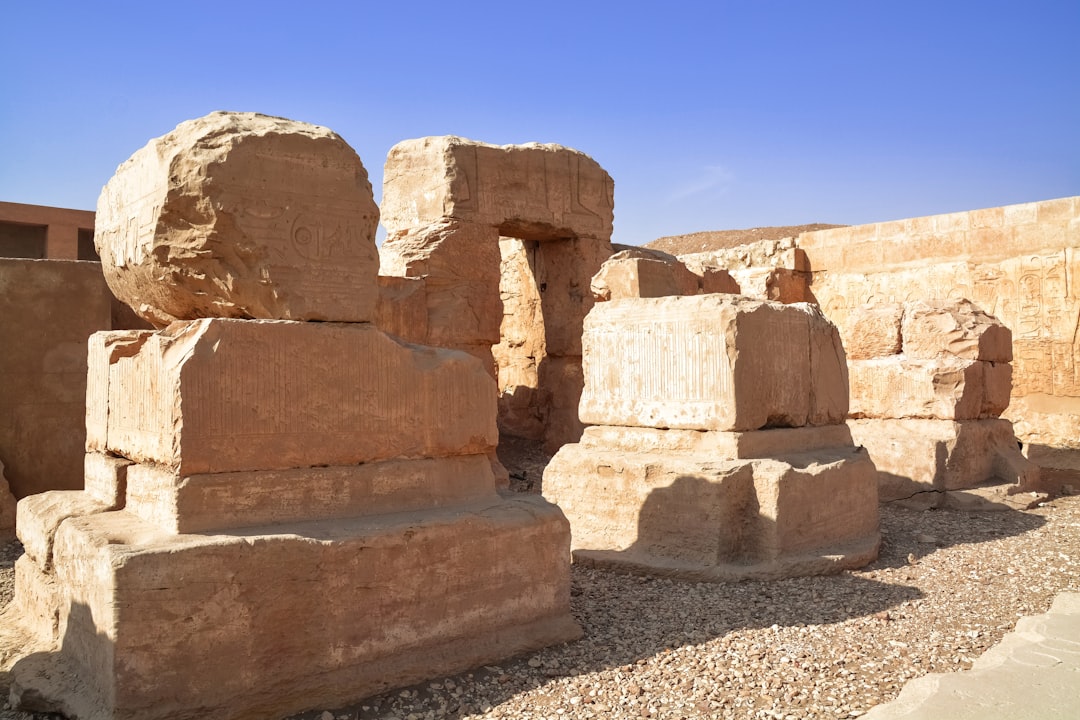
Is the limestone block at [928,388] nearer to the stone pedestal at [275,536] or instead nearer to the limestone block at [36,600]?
the stone pedestal at [275,536]

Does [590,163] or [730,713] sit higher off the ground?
[590,163]

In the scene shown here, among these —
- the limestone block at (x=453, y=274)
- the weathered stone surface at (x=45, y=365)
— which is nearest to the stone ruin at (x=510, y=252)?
the limestone block at (x=453, y=274)

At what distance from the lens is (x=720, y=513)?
410cm

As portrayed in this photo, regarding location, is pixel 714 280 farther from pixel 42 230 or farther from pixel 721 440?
pixel 42 230

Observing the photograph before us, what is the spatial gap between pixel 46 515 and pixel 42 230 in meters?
8.29

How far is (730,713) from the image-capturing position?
2559mm

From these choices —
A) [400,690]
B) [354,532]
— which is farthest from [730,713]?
[354,532]

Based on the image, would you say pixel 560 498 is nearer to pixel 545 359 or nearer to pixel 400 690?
pixel 400 690

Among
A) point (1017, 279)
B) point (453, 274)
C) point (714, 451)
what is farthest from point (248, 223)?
point (1017, 279)

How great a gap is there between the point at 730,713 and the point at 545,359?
6.65 metres

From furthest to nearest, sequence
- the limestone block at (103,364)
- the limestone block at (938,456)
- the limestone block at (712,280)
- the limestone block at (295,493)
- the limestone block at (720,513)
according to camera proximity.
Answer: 1. the limestone block at (712,280)
2. the limestone block at (938,456)
3. the limestone block at (720,513)
4. the limestone block at (103,364)
5. the limestone block at (295,493)

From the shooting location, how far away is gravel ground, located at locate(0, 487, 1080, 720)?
8.56 ft

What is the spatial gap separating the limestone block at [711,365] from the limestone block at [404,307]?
2501 mm

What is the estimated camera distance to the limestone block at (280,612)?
7.50 ft
